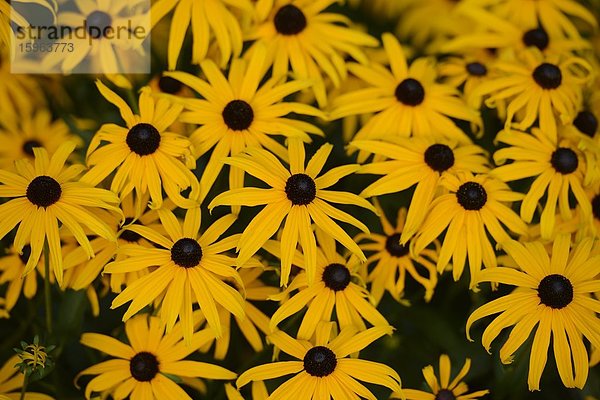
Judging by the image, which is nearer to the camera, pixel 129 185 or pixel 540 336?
pixel 540 336

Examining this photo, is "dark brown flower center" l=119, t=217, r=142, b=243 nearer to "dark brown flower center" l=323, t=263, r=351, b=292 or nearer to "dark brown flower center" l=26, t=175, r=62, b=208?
"dark brown flower center" l=26, t=175, r=62, b=208

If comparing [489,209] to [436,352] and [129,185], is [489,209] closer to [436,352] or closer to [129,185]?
[436,352]

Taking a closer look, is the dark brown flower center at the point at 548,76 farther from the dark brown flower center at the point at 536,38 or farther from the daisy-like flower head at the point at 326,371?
the daisy-like flower head at the point at 326,371

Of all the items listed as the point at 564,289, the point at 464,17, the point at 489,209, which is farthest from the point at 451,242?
the point at 464,17

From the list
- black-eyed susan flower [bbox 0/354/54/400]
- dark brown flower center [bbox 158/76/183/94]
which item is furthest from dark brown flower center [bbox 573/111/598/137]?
black-eyed susan flower [bbox 0/354/54/400]

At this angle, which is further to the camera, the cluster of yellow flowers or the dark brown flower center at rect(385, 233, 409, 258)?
the dark brown flower center at rect(385, 233, 409, 258)

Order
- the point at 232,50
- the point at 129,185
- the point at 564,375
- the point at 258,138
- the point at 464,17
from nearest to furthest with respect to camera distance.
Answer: the point at 564,375 < the point at 129,185 < the point at 258,138 < the point at 232,50 < the point at 464,17

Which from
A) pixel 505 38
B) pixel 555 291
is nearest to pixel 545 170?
pixel 555 291
